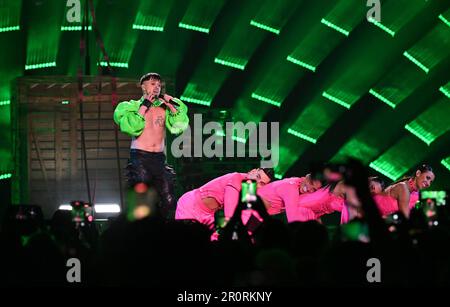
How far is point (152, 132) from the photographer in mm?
11055

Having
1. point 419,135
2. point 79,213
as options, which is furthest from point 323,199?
point 419,135

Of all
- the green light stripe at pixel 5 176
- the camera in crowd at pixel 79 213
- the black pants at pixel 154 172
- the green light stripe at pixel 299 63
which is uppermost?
the green light stripe at pixel 299 63

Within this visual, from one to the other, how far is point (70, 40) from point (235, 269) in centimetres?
1004

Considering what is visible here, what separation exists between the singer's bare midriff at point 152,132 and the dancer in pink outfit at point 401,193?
2226mm

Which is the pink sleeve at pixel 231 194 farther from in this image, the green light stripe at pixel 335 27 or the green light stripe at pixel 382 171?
the green light stripe at pixel 382 171

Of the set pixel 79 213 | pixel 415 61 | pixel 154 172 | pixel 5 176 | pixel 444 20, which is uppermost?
pixel 444 20

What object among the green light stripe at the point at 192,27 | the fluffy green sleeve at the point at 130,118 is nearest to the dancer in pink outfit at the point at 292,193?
the fluffy green sleeve at the point at 130,118

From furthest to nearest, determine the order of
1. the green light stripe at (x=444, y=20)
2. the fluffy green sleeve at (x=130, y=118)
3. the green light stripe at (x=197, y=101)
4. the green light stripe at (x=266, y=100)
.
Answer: the green light stripe at (x=266, y=100) → the green light stripe at (x=197, y=101) → the green light stripe at (x=444, y=20) → the fluffy green sleeve at (x=130, y=118)

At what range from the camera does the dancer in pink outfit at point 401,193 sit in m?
11.4

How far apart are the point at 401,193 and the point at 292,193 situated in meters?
1.20

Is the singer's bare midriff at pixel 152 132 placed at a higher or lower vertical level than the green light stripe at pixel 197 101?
lower

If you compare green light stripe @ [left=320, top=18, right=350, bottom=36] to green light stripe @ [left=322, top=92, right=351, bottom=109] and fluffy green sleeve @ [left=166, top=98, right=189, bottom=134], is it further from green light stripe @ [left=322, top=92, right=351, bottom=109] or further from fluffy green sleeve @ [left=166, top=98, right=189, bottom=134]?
fluffy green sleeve @ [left=166, top=98, right=189, bottom=134]

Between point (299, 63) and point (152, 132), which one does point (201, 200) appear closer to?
point (152, 132)
